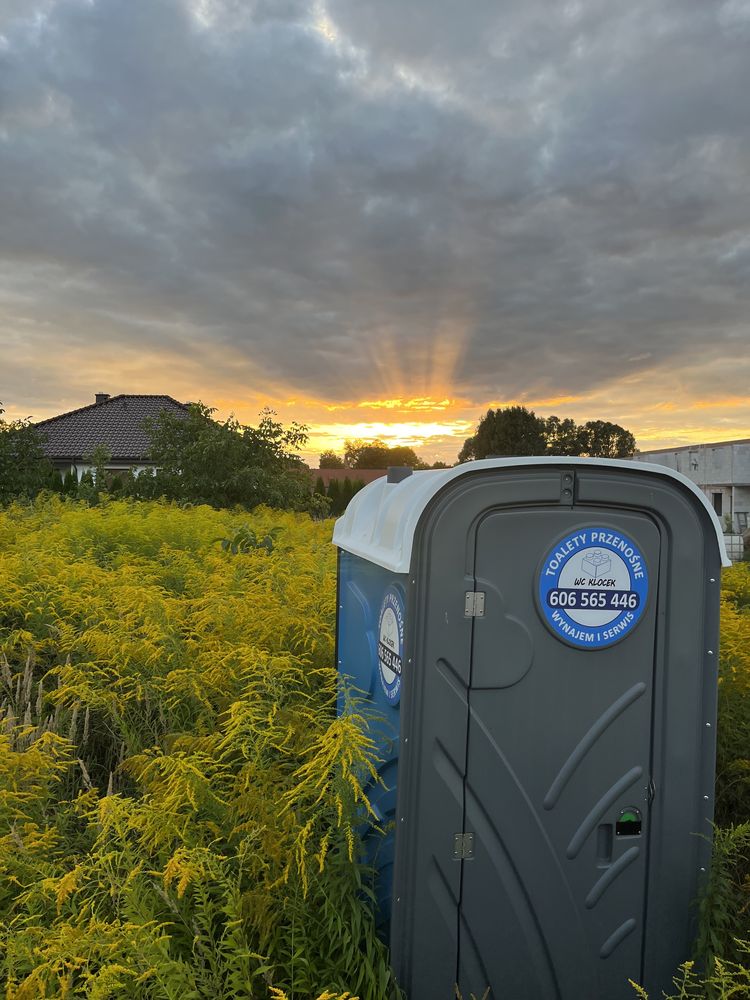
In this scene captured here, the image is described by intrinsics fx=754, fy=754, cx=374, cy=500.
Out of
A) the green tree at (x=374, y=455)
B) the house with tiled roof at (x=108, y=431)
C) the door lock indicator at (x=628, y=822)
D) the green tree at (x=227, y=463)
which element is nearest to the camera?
the door lock indicator at (x=628, y=822)

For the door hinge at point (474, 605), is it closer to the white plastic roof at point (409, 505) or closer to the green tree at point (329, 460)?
the white plastic roof at point (409, 505)

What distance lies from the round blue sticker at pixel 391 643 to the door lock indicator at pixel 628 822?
3.23 feet

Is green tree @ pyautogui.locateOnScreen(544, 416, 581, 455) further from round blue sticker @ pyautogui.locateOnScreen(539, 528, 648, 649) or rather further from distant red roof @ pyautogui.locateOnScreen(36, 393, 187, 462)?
round blue sticker @ pyautogui.locateOnScreen(539, 528, 648, 649)

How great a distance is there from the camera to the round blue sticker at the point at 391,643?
2.99 metres

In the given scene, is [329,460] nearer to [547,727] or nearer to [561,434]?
[561,434]

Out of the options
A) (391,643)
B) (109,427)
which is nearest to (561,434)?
(109,427)

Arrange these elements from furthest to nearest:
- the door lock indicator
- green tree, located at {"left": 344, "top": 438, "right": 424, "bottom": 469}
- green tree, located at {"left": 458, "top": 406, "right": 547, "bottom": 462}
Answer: green tree, located at {"left": 344, "top": 438, "right": 424, "bottom": 469}, green tree, located at {"left": 458, "top": 406, "right": 547, "bottom": 462}, the door lock indicator

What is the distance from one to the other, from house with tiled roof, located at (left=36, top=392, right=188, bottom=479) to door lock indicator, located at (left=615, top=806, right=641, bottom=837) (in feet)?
89.6

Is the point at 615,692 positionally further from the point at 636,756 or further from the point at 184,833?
the point at 184,833

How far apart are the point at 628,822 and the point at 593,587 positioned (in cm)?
95

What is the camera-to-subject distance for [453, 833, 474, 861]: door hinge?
278cm

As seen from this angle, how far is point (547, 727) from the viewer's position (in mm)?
2852

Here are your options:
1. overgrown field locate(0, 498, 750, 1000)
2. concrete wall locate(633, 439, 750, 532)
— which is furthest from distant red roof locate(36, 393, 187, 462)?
concrete wall locate(633, 439, 750, 532)

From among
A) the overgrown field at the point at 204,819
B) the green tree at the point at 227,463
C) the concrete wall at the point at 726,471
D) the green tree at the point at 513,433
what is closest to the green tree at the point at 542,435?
the green tree at the point at 513,433
